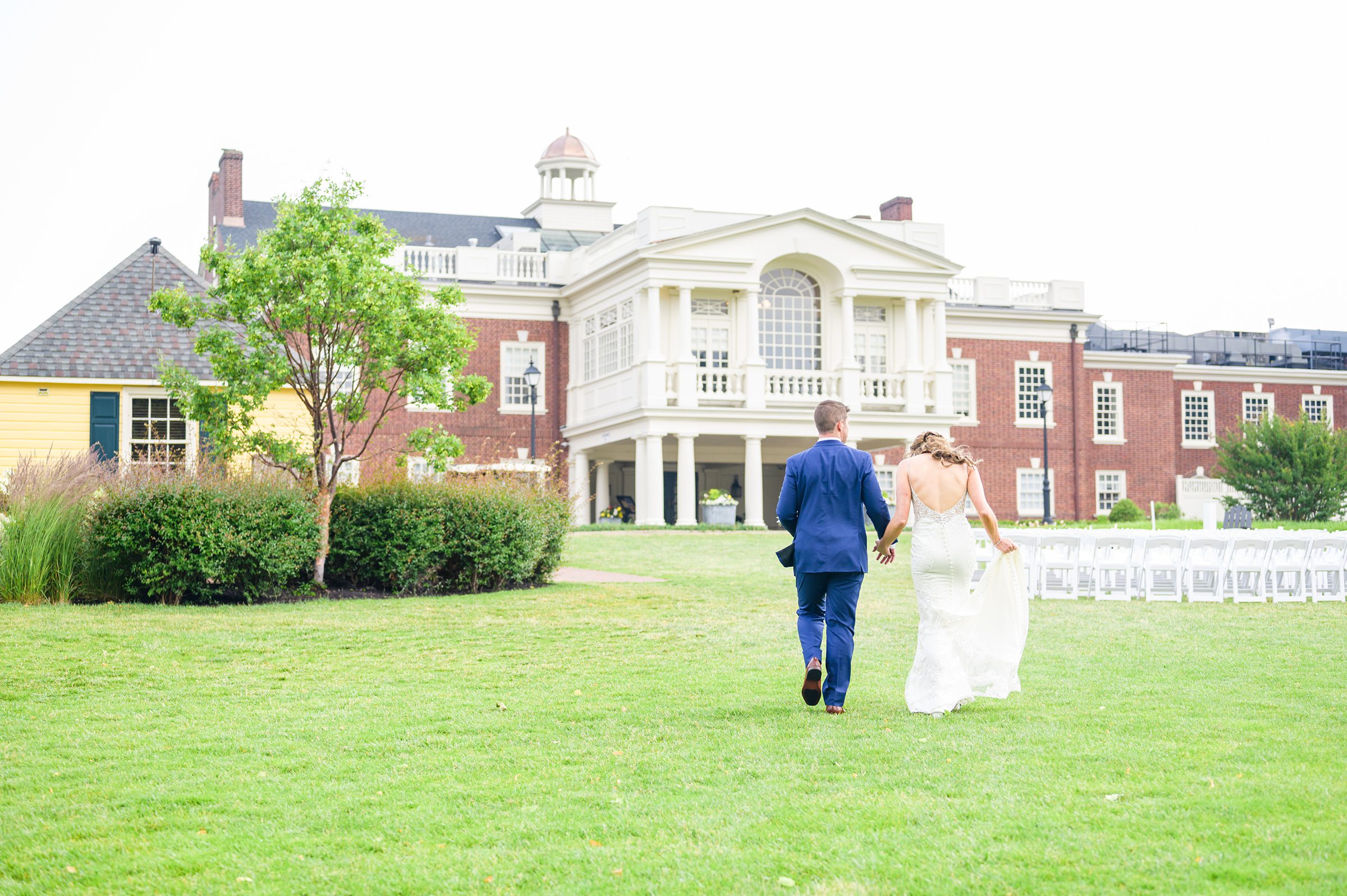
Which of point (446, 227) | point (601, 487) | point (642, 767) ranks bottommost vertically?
point (642, 767)

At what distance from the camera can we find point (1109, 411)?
43.1m

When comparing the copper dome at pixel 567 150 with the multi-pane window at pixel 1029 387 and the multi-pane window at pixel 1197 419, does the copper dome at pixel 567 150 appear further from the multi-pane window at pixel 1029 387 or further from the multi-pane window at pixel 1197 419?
the multi-pane window at pixel 1197 419

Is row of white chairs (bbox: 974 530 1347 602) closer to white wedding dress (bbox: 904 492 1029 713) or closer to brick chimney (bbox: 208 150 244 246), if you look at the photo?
white wedding dress (bbox: 904 492 1029 713)

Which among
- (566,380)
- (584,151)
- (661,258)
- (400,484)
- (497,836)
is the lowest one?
(497,836)

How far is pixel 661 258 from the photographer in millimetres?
33000

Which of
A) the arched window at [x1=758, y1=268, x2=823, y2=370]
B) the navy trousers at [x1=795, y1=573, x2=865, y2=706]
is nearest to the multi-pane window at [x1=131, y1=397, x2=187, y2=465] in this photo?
the arched window at [x1=758, y1=268, x2=823, y2=370]

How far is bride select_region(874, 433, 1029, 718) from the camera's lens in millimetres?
8102

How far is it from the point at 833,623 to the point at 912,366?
90.5 ft

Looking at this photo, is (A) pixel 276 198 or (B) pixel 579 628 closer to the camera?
(B) pixel 579 628

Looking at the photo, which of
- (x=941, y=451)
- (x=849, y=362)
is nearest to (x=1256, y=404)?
(x=849, y=362)

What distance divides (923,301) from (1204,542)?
66.6ft

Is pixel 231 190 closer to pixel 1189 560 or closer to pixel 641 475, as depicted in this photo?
pixel 641 475

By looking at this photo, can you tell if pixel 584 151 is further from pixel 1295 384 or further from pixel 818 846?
pixel 818 846

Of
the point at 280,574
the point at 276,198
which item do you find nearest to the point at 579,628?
the point at 280,574
